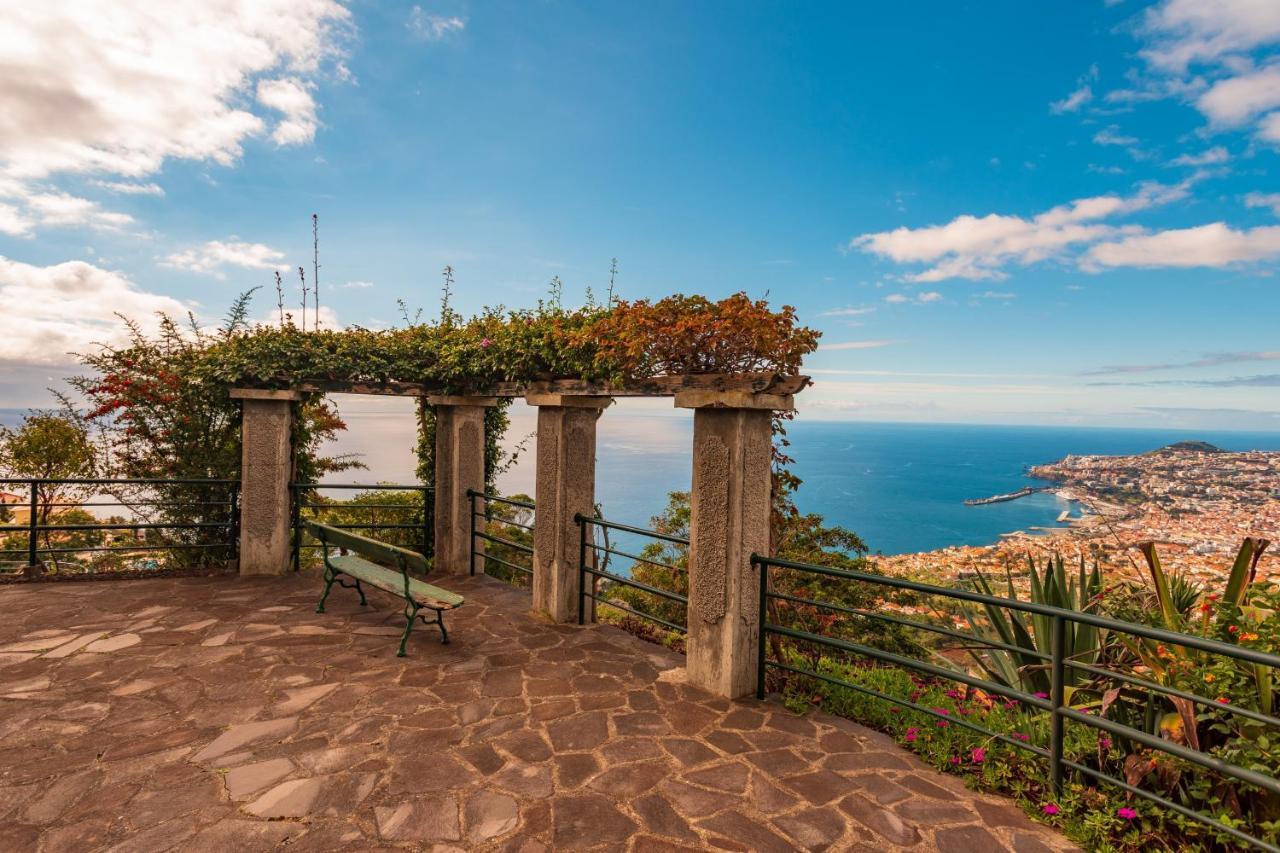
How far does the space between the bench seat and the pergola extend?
3.95ft

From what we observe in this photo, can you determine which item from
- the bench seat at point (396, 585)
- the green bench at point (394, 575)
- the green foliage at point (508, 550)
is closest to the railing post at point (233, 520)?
the green bench at point (394, 575)

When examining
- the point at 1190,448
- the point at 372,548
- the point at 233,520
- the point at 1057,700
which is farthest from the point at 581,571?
the point at 1190,448

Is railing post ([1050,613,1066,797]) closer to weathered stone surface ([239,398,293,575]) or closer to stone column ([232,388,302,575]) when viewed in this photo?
stone column ([232,388,302,575])

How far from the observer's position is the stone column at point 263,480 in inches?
297

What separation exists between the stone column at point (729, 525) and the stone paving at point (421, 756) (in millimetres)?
336

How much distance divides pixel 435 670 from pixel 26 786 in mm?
2336

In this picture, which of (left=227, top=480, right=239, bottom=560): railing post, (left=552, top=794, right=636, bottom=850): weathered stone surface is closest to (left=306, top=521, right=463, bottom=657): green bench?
(left=227, top=480, right=239, bottom=560): railing post

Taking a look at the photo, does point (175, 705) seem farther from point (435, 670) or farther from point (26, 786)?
point (435, 670)

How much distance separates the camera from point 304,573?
7.82m

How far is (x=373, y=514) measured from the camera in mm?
Answer: 10070

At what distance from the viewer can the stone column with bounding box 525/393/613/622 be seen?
6039 mm

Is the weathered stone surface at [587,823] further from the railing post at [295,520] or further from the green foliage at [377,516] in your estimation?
the green foliage at [377,516]

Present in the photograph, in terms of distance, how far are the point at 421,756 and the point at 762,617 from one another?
2.48 metres

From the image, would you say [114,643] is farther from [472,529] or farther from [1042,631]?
[1042,631]
